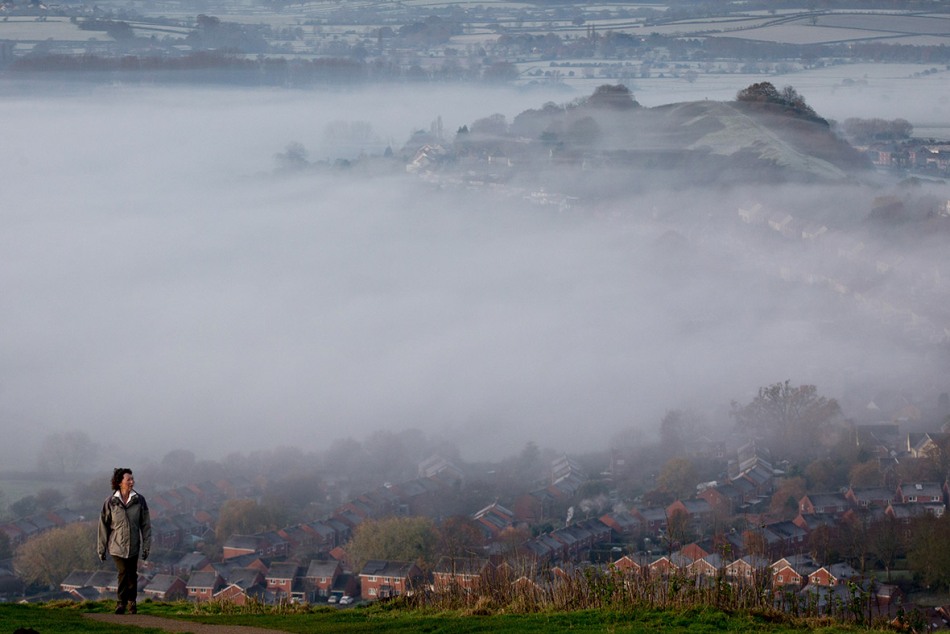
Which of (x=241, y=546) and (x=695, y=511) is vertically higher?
(x=695, y=511)

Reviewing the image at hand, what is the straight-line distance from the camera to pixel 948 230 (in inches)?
813

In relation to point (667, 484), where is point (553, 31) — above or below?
above

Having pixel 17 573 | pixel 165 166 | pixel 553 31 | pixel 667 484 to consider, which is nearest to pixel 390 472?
pixel 667 484

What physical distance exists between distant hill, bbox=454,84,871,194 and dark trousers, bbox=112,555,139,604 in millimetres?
19887

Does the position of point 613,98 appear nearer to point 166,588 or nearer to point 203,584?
point 203,584

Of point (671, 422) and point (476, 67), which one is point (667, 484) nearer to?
point (671, 422)

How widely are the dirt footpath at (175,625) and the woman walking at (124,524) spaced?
0.77ft

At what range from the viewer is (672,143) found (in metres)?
26.8

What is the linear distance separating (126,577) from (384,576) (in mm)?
3796

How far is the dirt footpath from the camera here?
209 inches

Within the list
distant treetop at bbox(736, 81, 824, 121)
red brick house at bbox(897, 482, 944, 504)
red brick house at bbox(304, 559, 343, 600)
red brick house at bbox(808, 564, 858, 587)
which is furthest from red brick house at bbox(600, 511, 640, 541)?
distant treetop at bbox(736, 81, 824, 121)

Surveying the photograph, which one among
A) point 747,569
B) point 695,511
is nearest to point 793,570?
point 747,569

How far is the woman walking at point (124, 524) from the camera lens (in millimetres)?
5422

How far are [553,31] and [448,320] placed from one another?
1422cm
